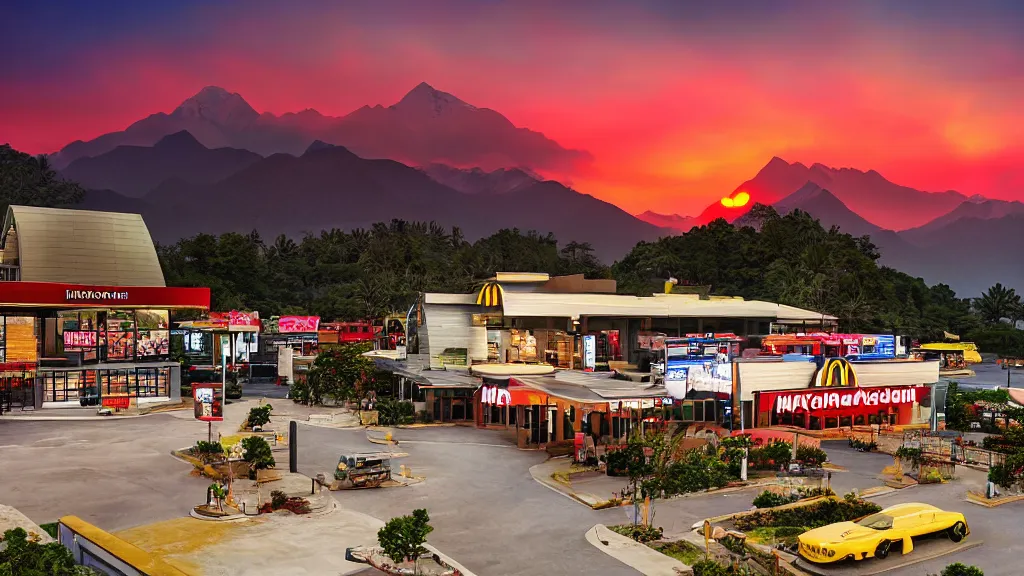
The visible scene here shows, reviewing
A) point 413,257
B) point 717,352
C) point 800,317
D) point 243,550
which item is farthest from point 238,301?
point 243,550

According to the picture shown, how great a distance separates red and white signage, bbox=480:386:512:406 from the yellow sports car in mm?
22709

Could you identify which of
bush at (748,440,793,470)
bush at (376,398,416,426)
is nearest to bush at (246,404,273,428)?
bush at (376,398,416,426)

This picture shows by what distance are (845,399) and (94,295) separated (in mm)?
55451

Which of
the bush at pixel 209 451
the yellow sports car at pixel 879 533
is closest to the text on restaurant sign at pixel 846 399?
the yellow sports car at pixel 879 533

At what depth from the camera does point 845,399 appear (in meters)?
51.0

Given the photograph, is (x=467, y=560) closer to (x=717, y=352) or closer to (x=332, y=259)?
(x=717, y=352)

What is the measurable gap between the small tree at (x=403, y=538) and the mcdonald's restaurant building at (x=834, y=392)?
2838 cm

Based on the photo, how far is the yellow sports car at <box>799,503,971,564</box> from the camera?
24.0 meters

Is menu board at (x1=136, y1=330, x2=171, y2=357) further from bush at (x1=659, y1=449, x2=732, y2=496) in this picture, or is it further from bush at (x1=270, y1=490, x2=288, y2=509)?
bush at (x1=659, y1=449, x2=732, y2=496)

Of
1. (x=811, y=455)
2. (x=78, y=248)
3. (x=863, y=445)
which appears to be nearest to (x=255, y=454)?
(x=811, y=455)

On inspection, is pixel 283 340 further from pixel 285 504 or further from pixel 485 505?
pixel 485 505

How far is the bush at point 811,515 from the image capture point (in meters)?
29.0

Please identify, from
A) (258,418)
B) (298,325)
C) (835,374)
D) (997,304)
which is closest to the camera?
(835,374)

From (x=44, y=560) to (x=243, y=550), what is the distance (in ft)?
25.9
